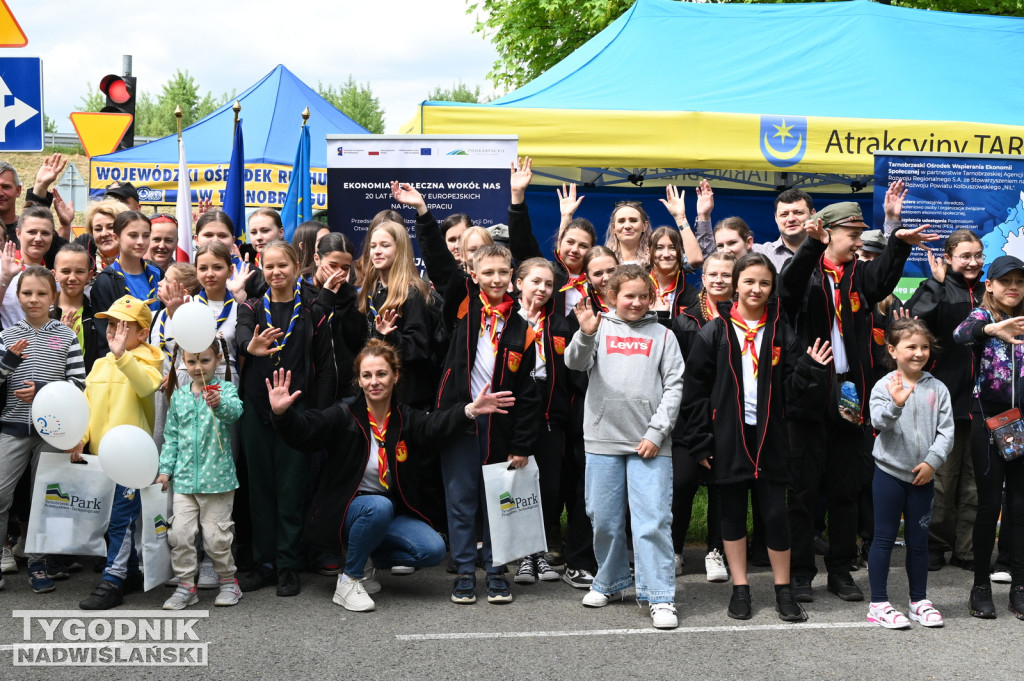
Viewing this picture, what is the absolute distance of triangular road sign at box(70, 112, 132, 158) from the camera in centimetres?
963

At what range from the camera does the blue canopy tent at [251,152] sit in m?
13.9

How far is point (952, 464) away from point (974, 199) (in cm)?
205

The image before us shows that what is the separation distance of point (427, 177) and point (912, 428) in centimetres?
373

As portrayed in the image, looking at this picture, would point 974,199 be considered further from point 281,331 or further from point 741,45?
point 281,331

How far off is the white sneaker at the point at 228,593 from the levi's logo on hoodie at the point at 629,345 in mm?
2364

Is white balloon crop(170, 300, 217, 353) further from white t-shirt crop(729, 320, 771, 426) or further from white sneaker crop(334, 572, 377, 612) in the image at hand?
white t-shirt crop(729, 320, 771, 426)

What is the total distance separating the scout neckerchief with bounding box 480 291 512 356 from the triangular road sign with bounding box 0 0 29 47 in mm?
2917

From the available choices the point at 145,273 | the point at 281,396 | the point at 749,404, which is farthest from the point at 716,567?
the point at 145,273

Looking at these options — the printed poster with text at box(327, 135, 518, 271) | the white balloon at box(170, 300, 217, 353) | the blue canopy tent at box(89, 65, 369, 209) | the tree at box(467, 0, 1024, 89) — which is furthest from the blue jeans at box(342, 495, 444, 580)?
the tree at box(467, 0, 1024, 89)

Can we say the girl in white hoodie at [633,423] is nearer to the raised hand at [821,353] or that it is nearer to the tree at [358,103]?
the raised hand at [821,353]

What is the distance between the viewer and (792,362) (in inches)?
216

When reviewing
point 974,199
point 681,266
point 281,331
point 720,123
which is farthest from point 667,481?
point 720,123

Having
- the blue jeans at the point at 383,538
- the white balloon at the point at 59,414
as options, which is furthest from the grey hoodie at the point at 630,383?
the white balloon at the point at 59,414

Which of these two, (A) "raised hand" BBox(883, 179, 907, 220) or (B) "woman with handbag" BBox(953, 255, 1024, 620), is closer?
(B) "woman with handbag" BBox(953, 255, 1024, 620)
